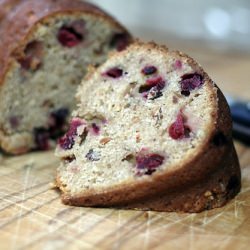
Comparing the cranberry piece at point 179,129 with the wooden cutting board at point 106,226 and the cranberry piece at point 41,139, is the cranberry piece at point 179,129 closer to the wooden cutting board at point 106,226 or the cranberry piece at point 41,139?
the wooden cutting board at point 106,226

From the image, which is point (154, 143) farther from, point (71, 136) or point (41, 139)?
point (41, 139)

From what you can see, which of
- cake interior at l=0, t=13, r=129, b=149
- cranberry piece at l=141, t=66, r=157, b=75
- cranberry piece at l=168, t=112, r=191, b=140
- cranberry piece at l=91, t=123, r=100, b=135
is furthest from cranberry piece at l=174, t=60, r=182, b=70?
cake interior at l=0, t=13, r=129, b=149

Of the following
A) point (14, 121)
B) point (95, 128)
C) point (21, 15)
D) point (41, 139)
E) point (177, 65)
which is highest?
point (21, 15)

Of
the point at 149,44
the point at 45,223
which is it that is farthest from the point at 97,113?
the point at 45,223

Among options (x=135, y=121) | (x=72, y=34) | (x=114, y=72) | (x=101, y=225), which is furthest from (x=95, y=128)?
(x=72, y=34)

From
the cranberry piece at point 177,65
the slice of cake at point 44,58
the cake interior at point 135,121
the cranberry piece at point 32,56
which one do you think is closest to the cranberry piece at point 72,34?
the slice of cake at point 44,58

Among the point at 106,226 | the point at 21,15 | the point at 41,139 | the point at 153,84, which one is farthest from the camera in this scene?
the point at 41,139

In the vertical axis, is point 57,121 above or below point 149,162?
below
